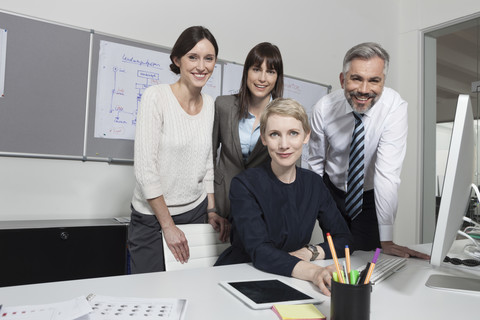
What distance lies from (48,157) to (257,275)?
1606mm

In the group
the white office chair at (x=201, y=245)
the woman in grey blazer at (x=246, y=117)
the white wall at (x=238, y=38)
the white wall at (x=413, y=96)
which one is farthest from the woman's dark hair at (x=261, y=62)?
the white wall at (x=413, y=96)

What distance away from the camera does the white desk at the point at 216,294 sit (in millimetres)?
736

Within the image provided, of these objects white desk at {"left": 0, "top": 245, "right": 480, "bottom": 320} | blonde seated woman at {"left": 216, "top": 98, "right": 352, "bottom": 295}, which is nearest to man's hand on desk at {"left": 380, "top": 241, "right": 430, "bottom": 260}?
blonde seated woman at {"left": 216, "top": 98, "right": 352, "bottom": 295}

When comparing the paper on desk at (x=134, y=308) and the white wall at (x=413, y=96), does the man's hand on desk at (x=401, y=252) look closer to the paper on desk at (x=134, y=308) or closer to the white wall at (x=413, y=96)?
the paper on desk at (x=134, y=308)

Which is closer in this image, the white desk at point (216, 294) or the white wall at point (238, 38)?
the white desk at point (216, 294)

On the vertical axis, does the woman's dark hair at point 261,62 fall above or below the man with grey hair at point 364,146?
above

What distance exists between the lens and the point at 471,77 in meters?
3.36

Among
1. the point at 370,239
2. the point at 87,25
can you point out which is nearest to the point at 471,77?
the point at 370,239

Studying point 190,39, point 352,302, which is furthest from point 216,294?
point 190,39

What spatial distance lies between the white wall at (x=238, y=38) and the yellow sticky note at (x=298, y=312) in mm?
1795

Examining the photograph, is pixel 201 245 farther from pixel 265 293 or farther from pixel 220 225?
pixel 265 293

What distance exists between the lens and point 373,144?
166 cm

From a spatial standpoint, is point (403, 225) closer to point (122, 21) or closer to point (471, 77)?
point (471, 77)

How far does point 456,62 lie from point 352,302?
12.2 ft
